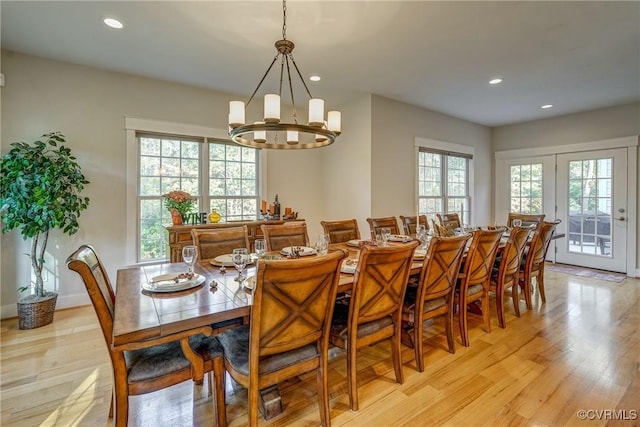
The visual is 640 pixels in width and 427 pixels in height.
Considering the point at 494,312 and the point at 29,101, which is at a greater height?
the point at 29,101

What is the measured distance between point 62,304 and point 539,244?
5505 mm

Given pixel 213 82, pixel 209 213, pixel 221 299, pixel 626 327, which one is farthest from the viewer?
pixel 209 213

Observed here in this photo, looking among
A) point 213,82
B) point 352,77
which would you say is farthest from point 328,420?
point 213,82

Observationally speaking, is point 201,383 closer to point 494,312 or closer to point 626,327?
point 494,312

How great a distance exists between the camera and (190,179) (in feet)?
13.6

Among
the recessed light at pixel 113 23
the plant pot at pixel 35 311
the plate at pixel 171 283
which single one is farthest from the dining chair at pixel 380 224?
the plant pot at pixel 35 311

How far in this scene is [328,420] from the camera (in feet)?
5.34

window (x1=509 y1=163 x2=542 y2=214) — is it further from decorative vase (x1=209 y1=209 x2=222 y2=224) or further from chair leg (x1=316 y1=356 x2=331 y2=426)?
chair leg (x1=316 y1=356 x2=331 y2=426)

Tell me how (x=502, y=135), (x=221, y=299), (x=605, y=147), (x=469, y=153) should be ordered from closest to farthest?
(x=221, y=299) < (x=605, y=147) < (x=469, y=153) < (x=502, y=135)

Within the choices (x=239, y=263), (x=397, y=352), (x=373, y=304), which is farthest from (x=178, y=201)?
(x=397, y=352)

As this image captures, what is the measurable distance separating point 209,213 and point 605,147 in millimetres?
6549

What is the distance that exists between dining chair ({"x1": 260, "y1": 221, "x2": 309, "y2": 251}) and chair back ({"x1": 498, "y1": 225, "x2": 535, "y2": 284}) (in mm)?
1936

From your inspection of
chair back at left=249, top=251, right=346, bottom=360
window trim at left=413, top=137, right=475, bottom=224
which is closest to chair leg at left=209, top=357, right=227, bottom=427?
chair back at left=249, top=251, right=346, bottom=360

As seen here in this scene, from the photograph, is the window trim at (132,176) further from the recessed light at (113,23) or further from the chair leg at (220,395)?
the chair leg at (220,395)
